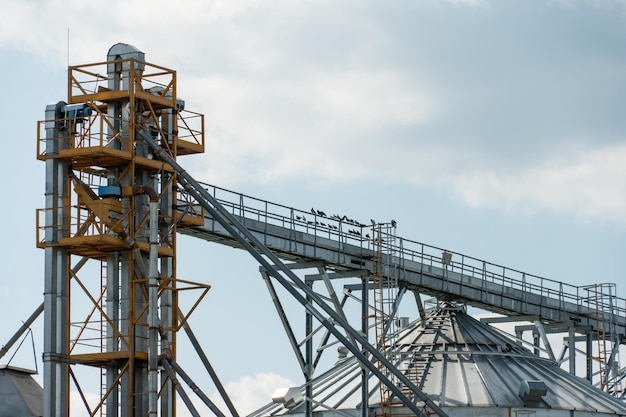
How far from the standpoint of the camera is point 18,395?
5081 centimetres

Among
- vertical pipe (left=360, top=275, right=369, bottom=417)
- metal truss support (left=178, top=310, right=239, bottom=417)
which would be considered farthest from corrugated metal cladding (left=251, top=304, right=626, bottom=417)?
metal truss support (left=178, top=310, right=239, bottom=417)

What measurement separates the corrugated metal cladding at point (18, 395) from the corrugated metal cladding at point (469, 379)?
1416 cm

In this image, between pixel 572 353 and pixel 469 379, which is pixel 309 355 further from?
pixel 572 353

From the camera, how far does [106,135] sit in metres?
52.7

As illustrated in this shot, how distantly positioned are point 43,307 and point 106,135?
6.67 metres

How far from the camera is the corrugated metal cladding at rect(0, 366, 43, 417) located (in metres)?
50.4

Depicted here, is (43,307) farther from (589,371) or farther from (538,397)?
(589,371)

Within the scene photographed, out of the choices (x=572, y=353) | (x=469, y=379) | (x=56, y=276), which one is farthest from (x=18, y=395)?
(x=572, y=353)

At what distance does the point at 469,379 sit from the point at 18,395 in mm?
21440

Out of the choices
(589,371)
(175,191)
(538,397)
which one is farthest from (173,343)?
(589,371)

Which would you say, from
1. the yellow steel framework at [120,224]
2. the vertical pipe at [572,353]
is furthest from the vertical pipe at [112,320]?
the vertical pipe at [572,353]

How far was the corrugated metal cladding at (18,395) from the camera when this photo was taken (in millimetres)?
50438

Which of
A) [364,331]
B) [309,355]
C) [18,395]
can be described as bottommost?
[18,395]

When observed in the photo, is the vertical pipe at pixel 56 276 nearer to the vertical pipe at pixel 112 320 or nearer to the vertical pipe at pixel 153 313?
the vertical pipe at pixel 112 320
